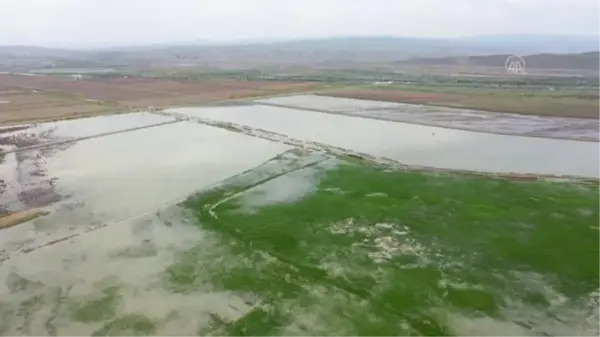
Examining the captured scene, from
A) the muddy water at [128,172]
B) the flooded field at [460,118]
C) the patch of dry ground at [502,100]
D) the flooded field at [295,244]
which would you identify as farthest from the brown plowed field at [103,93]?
the flooded field at [295,244]

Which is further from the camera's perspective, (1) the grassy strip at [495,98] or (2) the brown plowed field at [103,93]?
(2) the brown plowed field at [103,93]

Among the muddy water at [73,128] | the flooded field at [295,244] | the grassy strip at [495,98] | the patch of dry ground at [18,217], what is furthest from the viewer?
the grassy strip at [495,98]

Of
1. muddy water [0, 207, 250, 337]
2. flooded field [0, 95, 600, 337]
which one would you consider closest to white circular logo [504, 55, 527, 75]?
flooded field [0, 95, 600, 337]

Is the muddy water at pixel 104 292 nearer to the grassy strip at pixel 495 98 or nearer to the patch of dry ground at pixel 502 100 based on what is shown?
the patch of dry ground at pixel 502 100

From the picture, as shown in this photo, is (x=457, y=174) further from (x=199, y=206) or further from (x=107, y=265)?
(x=107, y=265)

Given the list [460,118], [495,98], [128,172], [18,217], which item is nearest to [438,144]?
[460,118]

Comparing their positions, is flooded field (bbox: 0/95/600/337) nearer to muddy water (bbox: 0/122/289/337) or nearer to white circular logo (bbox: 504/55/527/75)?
muddy water (bbox: 0/122/289/337)

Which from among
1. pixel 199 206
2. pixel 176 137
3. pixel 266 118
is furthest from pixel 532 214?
pixel 266 118
